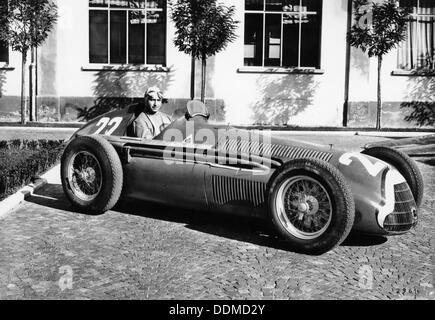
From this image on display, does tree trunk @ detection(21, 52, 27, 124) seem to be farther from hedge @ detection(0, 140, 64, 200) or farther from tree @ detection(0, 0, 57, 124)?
hedge @ detection(0, 140, 64, 200)

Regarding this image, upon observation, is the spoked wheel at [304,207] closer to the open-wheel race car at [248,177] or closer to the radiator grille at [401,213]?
the open-wheel race car at [248,177]

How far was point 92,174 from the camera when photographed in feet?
21.9

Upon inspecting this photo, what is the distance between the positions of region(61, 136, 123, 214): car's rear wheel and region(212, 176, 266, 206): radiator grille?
1.16 meters

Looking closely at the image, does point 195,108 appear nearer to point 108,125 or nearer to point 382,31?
point 108,125

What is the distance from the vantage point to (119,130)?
279 inches

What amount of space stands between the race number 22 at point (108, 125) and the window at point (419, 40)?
1429 centimetres

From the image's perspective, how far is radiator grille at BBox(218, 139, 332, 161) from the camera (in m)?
5.87

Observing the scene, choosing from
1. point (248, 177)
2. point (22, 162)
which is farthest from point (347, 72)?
point (248, 177)

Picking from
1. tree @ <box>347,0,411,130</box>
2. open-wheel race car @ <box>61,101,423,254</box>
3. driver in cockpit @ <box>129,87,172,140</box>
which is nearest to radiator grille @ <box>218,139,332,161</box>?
open-wheel race car @ <box>61,101,423,254</box>

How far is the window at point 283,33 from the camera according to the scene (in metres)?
19.1

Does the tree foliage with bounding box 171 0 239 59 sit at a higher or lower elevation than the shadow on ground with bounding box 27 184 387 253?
higher

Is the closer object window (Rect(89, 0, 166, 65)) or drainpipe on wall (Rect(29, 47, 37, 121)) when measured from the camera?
drainpipe on wall (Rect(29, 47, 37, 121))

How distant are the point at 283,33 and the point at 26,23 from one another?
7816 millimetres
